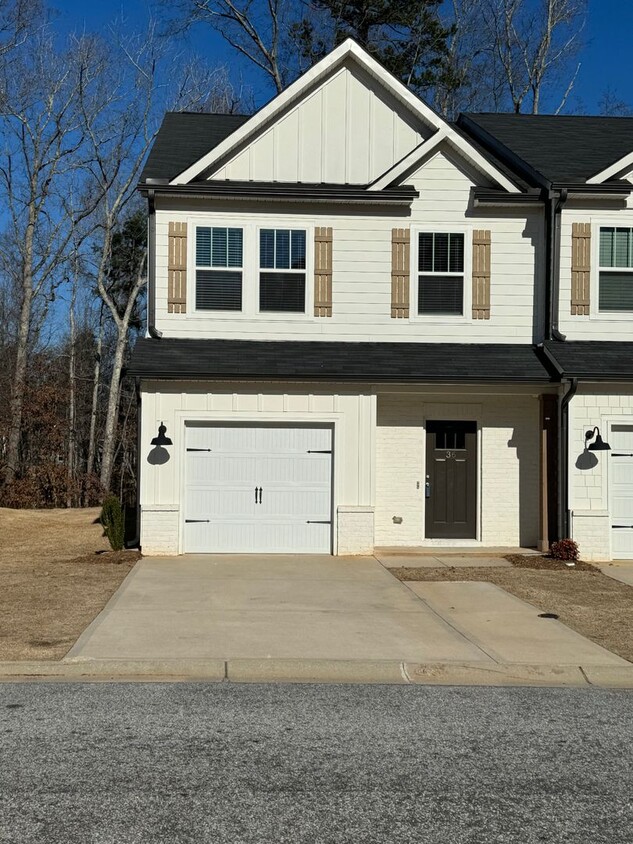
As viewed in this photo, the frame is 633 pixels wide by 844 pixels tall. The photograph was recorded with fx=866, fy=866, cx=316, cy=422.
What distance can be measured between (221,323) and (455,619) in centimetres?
732

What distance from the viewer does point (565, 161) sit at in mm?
16828

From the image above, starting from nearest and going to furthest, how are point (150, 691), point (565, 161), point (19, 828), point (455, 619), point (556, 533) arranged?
point (19, 828) → point (150, 691) → point (455, 619) → point (556, 533) → point (565, 161)

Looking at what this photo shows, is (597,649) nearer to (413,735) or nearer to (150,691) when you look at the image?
(413,735)

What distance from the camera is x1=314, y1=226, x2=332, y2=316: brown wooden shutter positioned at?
1535 centimetres

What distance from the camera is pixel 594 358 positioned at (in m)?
14.9

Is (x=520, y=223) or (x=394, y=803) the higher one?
(x=520, y=223)

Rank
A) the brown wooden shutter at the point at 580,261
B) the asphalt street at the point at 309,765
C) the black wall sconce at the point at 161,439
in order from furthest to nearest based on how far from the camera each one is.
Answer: the brown wooden shutter at the point at 580,261, the black wall sconce at the point at 161,439, the asphalt street at the point at 309,765

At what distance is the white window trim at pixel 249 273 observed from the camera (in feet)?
49.7

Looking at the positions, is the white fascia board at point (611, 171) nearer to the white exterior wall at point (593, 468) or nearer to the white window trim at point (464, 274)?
the white window trim at point (464, 274)

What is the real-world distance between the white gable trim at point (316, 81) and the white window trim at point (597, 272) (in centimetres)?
159

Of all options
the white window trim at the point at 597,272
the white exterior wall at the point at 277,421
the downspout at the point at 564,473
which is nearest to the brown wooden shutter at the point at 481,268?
the white window trim at the point at 597,272

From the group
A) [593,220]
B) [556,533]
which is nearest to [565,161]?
[593,220]

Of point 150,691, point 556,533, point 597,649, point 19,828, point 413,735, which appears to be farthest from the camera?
point 556,533

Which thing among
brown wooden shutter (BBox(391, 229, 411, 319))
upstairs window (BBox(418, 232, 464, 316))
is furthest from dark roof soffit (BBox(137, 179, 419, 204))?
upstairs window (BBox(418, 232, 464, 316))
